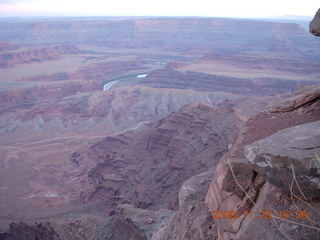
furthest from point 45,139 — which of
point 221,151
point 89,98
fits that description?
point 221,151

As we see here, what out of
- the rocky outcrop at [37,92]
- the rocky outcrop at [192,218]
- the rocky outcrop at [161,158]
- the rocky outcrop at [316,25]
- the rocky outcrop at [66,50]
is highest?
the rocky outcrop at [316,25]

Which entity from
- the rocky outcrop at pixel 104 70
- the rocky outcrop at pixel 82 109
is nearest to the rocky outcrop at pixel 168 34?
the rocky outcrop at pixel 104 70

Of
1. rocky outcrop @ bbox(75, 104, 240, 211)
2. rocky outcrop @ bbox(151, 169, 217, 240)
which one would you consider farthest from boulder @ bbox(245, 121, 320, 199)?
rocky outcrop @ bbox(75, 104, 240, 211)

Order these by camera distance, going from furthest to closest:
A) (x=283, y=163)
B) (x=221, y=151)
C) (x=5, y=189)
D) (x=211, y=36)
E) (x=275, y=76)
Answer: (x=211, y=36) → (x=275, y=76) → (x=5, y=189) → (x=221, y=151) → (x=283, y=163)

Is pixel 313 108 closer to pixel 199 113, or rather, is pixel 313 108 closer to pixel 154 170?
pixel 154 170

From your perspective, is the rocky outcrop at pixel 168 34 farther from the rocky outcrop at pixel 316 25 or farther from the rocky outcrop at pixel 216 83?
the rocky outcrop at pixel 316 25

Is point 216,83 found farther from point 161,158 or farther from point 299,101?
point 299,101
